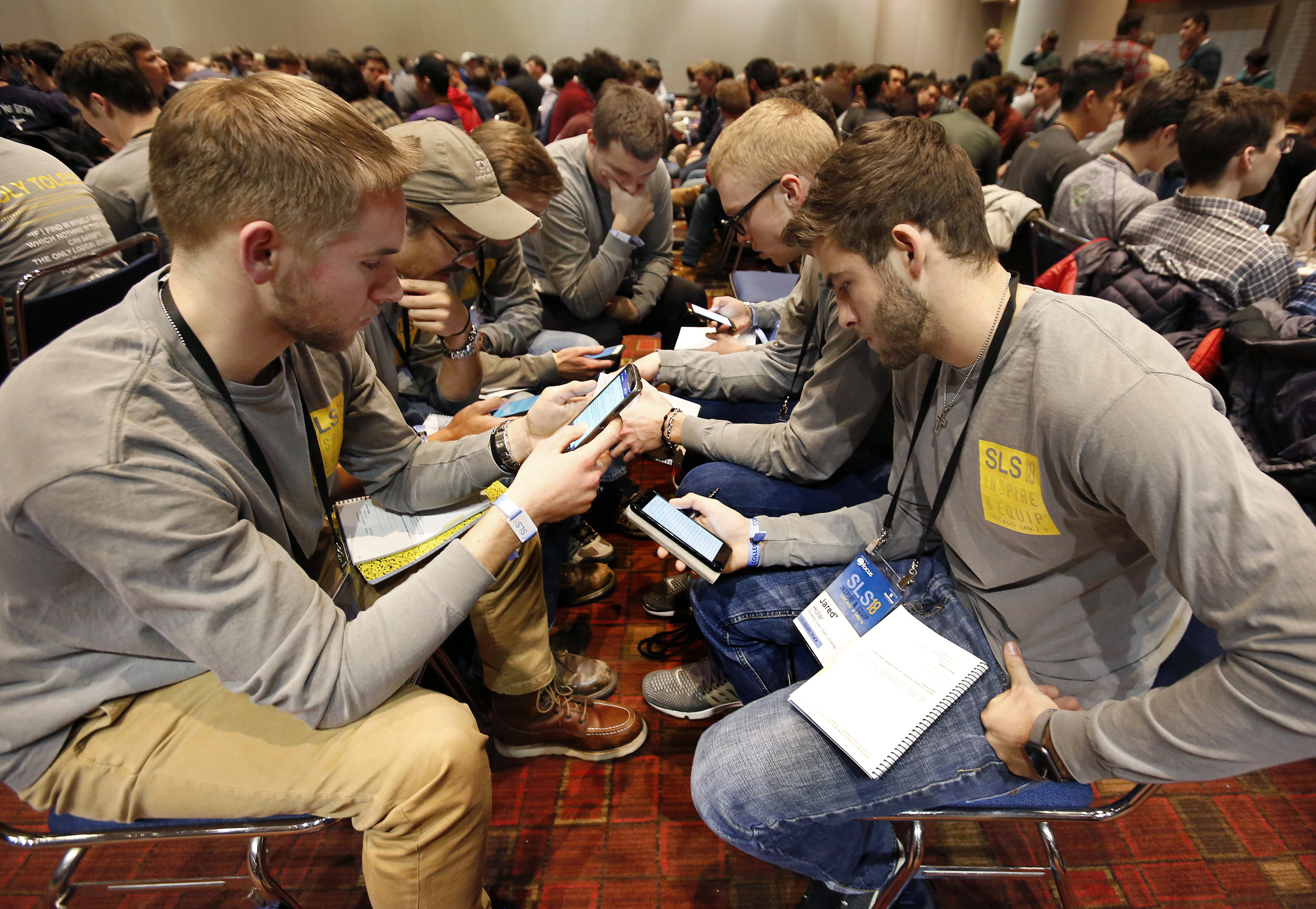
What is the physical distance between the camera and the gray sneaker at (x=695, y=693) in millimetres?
1996

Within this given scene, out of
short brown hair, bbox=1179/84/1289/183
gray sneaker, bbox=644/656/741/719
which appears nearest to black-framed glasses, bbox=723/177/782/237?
gray sneaker, bbox=644/656/741/719

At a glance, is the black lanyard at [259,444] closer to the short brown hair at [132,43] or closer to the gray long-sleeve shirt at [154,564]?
the gray long-sleeve shirt at [154,564]

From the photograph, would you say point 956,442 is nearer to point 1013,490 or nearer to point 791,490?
point 1013,490

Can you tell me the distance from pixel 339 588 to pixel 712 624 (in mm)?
878

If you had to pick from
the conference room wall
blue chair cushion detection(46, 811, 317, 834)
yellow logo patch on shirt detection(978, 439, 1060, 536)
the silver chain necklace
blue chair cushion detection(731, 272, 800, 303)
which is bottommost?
blue chair cushion detection(46, 811, 317, 834)

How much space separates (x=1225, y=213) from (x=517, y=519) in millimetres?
2874

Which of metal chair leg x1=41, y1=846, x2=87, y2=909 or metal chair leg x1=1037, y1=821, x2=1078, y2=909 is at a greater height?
metal chair leg x1=41, y1=846, x2=87, y2=909

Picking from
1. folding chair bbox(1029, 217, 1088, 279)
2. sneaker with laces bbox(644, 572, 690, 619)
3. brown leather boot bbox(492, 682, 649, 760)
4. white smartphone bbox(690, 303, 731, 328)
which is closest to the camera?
brown leather boot bbox(492, 682, 649, 760)

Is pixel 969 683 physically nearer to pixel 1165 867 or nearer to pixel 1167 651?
pixel 1167 651

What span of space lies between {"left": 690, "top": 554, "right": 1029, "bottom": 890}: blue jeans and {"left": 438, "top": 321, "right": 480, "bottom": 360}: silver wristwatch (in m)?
1.38

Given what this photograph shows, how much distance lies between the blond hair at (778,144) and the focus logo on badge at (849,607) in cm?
116

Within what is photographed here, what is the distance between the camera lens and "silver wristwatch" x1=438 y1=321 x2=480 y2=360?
2162mm

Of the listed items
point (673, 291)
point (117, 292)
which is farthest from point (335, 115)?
point (673, 291)

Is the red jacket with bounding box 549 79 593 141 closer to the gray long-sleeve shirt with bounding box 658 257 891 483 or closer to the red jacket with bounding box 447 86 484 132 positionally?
the red jacket with bounding box 447 86 484 132
